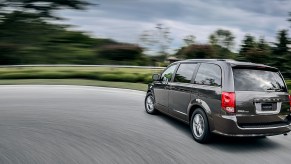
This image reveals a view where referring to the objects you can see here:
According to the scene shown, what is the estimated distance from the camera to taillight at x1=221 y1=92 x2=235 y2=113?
5.50 m

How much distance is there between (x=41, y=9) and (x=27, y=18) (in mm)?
1928

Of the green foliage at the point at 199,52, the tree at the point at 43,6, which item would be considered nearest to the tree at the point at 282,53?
→ the green foliage at the point at 199,52

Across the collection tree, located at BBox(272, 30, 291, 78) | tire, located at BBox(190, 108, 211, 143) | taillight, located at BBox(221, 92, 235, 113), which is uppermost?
tree, located at BBox(272, 30, 291, 78)

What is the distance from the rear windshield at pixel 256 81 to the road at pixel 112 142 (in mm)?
1131

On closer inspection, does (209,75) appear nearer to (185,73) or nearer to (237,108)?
(237,108)

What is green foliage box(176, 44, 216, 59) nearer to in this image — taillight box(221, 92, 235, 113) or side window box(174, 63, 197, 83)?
side window box(174, 63, 197, 83)

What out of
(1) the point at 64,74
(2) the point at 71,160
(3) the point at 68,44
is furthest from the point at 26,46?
(2) the point at 71,160

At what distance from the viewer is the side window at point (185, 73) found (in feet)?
22.6

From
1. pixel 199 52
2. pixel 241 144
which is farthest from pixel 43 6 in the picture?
pixel 241 144

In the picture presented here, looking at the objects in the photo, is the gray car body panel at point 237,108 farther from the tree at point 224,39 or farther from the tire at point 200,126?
the tree at point 224,39

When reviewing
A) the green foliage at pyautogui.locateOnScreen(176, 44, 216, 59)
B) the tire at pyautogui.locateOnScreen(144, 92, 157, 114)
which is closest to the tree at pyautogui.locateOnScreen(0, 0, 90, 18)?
the green foliage at pyautogui.locateOnScreen(176, 44, 216, 59)

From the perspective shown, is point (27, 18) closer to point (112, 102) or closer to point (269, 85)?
point (112, 102)

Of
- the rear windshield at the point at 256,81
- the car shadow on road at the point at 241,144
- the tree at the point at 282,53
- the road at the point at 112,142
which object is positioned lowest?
the car shadow on road at the point at 241,144

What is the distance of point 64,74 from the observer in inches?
899
